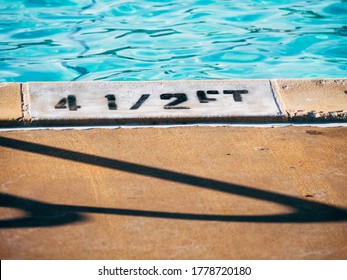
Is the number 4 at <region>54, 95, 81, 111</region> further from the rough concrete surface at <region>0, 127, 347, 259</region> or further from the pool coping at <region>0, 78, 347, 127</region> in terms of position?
the rough concrete surface at <region>0, 127, 347, 259</region>

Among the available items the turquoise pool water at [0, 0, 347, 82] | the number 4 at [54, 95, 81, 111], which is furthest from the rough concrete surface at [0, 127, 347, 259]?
the turquoise pool water at [0, 0, 347, 82]

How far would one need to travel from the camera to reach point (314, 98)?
223 inches

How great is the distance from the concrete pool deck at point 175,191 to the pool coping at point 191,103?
4cm

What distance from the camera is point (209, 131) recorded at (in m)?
5.20

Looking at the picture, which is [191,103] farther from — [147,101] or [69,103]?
[69,103]

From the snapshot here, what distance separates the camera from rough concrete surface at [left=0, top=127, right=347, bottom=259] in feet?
12.4

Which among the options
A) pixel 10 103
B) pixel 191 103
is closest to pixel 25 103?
pixel 10 103

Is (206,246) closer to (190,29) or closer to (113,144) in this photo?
(113,144)

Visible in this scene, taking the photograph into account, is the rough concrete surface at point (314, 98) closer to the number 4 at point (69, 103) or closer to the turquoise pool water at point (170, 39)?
the number 4 at point (69, 103)

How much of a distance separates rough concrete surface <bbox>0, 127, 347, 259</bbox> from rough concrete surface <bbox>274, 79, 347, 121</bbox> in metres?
0.19

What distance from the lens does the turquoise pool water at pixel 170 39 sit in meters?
8.54

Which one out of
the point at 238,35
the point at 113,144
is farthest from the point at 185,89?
the point at 238,35
